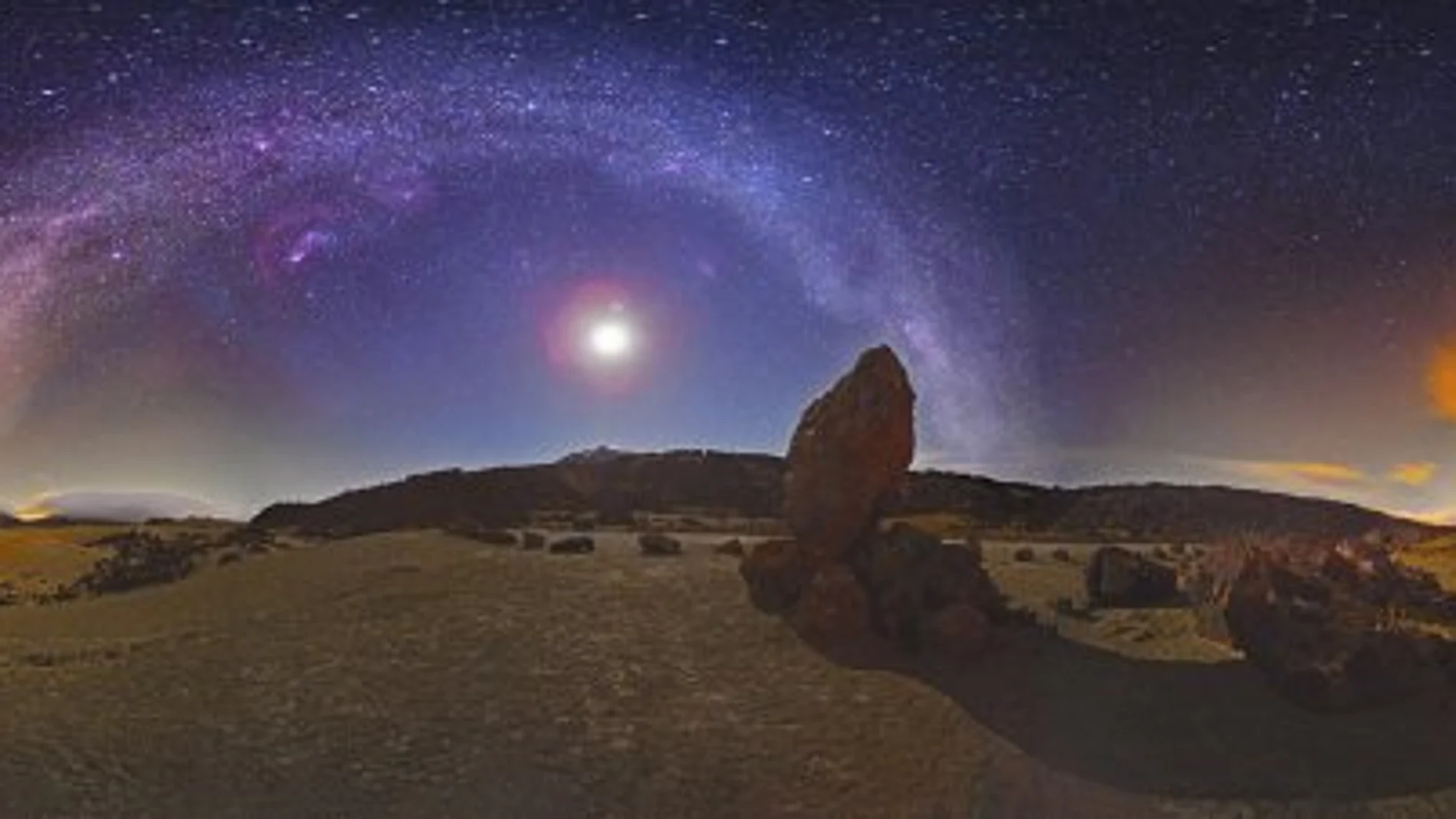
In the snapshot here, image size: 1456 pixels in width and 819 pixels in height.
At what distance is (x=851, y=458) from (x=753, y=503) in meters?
56.1

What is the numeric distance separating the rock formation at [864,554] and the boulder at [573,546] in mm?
7932

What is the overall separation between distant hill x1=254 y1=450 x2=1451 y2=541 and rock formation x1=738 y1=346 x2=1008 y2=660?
101 feet

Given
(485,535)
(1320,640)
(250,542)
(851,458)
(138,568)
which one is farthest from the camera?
(250,542)

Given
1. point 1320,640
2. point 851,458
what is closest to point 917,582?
point 851,458

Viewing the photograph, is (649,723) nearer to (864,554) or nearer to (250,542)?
(864,554)

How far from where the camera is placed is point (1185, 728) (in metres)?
21.1

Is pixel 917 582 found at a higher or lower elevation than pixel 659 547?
lower

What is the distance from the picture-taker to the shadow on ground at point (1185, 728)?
764 inches

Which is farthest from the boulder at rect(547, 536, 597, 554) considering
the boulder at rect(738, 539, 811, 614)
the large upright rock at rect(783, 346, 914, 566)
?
the large upright rock at rect(783, 346, 914, 566)

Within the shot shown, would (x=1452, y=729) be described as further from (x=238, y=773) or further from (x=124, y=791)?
(x=124, y=791)

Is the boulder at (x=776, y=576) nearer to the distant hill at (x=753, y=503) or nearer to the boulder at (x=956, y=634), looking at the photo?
the boulder at (x=956, y=634)

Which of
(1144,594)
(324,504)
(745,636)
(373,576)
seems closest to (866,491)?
(745,636)

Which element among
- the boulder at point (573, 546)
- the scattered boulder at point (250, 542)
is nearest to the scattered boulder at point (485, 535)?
the boulder at point (573, 546)

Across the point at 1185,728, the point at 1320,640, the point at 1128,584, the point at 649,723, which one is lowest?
the point at 1185,728
